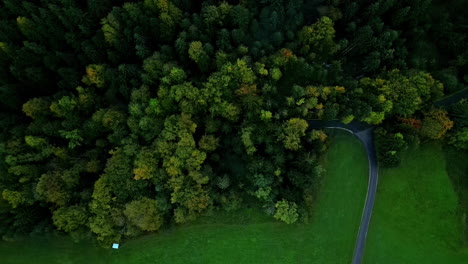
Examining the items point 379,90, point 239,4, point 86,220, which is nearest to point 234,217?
point 86,220

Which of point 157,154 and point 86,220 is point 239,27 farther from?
point 86,220

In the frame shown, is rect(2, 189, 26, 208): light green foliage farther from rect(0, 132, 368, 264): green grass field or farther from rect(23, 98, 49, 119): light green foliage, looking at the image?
rect(23, 98, 49, 119): light green foliage

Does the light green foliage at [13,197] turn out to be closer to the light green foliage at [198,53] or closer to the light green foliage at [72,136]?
the light green foliage at [72,136]

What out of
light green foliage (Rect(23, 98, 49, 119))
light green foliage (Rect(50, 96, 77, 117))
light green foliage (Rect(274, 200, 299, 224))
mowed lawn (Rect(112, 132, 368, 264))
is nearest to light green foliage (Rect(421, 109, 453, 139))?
mowed lawn (Rect(112, 132, 368, 264))

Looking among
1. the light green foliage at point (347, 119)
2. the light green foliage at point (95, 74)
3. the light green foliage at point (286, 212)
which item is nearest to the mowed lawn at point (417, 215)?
the light green foliage at point (347, 119)

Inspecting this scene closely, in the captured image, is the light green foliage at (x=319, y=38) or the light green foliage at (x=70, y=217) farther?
the light green foliage at (x=319, y=38)
